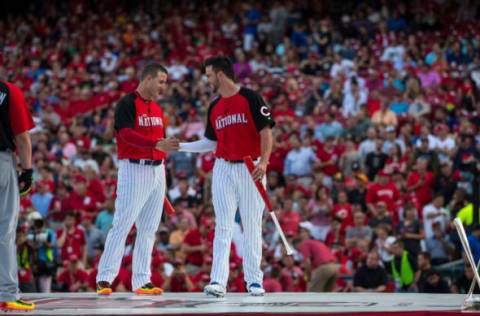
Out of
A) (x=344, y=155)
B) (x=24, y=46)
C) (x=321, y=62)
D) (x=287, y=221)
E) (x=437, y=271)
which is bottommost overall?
(x=437, y=271)

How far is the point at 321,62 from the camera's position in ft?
65.0

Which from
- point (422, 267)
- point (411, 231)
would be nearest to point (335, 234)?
point (411, 231)

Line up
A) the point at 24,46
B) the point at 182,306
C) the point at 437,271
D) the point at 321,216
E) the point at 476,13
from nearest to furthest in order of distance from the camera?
the point at 182,306, the point at 437,271, the point at 321,216, the point at 476,13, the point at 24,46

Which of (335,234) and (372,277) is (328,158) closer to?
(335,234)

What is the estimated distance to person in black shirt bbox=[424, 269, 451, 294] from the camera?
10234 millimetres

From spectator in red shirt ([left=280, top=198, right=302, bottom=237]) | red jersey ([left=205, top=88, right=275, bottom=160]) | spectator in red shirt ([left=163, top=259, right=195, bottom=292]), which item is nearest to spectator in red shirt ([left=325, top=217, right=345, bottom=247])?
spectator in red shirt ([left=280, top=198, right=302, bottom=237])

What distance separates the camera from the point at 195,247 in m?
12.1

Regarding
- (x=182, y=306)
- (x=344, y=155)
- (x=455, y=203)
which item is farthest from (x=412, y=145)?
(x=182, y=306)

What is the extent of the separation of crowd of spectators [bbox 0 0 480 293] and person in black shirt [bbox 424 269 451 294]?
0.02 meters

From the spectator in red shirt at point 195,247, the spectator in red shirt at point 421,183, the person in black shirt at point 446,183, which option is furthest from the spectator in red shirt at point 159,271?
the person in black shirt at point 446,183

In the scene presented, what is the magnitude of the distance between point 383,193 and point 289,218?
172 centimetres

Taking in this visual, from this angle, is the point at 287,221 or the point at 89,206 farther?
the point at 89,206

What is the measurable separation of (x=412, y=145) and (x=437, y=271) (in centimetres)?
446

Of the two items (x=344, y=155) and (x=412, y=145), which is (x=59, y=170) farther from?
(x=412, y=145)
